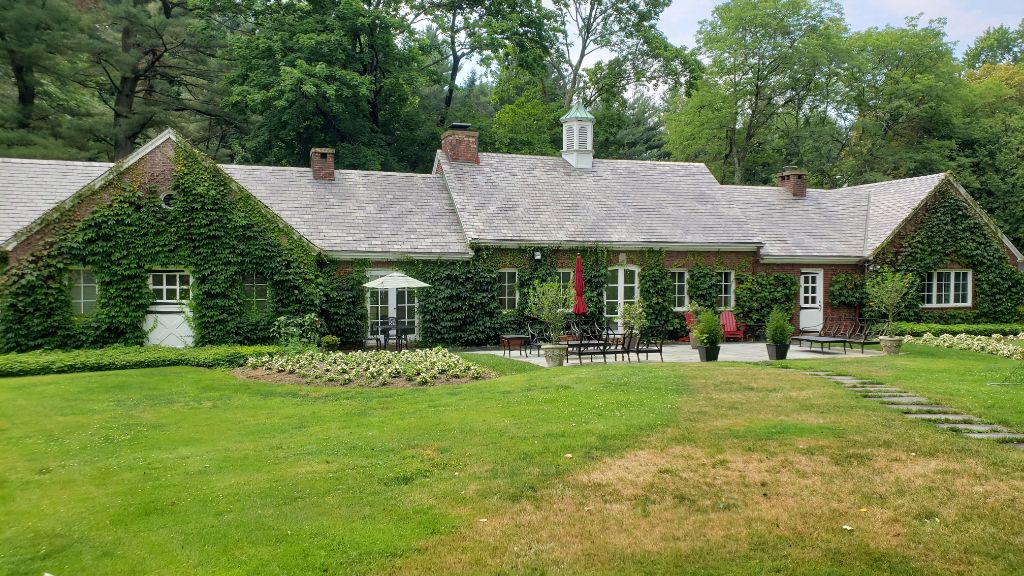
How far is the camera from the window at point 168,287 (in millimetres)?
17953

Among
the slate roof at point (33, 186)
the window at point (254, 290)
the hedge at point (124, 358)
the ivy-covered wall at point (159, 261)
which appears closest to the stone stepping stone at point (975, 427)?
the hedge at point (124, 358)

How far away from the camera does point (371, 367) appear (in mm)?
14594

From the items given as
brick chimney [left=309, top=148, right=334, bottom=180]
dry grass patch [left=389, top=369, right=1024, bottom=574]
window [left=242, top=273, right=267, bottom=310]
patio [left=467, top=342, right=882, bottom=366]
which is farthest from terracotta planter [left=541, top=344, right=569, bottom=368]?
brick chimney [left=309, top=148, right=334, bottom=180]

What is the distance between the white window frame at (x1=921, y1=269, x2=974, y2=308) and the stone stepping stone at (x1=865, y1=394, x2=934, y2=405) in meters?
15.8

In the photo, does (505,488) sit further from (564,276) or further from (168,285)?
(564,276)

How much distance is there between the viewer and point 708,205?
81.4 ft

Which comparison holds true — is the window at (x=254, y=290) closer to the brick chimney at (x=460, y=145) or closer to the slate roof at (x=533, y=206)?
the slate roof at (x=533, y=206)

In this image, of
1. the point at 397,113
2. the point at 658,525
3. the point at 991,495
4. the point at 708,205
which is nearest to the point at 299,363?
the point at 658,525

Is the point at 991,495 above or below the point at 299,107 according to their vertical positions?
below

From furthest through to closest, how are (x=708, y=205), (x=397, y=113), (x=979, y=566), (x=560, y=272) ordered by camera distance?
(x=397, y=113), (x=708, y=205), (x=560, y=272), (x=979, y=566)

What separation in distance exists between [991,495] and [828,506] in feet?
5.36

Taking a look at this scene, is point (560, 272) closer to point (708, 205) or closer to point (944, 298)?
point (708, 205)

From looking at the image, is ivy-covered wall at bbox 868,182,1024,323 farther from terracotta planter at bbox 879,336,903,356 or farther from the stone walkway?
the stone walkway

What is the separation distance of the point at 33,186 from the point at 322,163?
7759 mm
